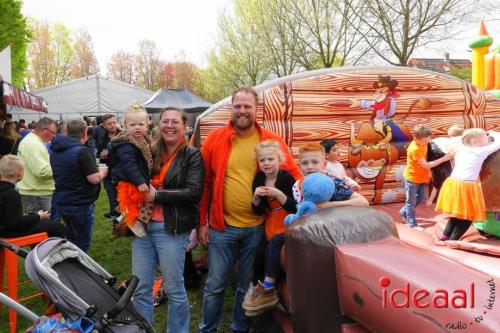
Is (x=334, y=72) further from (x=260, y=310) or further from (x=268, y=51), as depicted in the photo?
(x=268, y=51)

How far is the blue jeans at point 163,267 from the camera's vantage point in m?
2.59

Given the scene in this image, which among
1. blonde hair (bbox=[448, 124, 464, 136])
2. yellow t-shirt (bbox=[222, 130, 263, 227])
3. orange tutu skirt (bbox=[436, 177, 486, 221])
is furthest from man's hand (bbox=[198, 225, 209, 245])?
blonde hair (bbox=[448, 124, 464, 136])

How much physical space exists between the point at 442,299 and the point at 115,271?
13.0ft

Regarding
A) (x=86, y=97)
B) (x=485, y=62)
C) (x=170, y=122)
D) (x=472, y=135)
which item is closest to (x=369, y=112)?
(x=472, y=135)

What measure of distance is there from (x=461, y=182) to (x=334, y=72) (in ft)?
5.86

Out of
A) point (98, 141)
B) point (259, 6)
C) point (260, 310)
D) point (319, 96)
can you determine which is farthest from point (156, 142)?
point (259, 6)

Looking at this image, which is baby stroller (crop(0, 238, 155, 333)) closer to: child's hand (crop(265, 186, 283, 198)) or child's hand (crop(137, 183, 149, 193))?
child's hand (crop(137, 183, 149, 193))

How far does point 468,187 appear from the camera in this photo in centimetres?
356

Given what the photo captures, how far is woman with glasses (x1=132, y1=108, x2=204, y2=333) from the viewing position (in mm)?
2572

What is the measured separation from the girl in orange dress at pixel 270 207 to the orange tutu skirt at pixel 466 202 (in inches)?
65.9

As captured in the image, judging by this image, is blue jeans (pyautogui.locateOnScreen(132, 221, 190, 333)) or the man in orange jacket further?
the man in orange jacket

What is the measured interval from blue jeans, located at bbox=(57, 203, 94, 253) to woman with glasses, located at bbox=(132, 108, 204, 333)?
59.4 inches

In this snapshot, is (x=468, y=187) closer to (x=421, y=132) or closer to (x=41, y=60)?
(x=421, y=132)

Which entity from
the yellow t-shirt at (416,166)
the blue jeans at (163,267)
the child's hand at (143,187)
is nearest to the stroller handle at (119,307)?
the blue jeans at (163,267)
